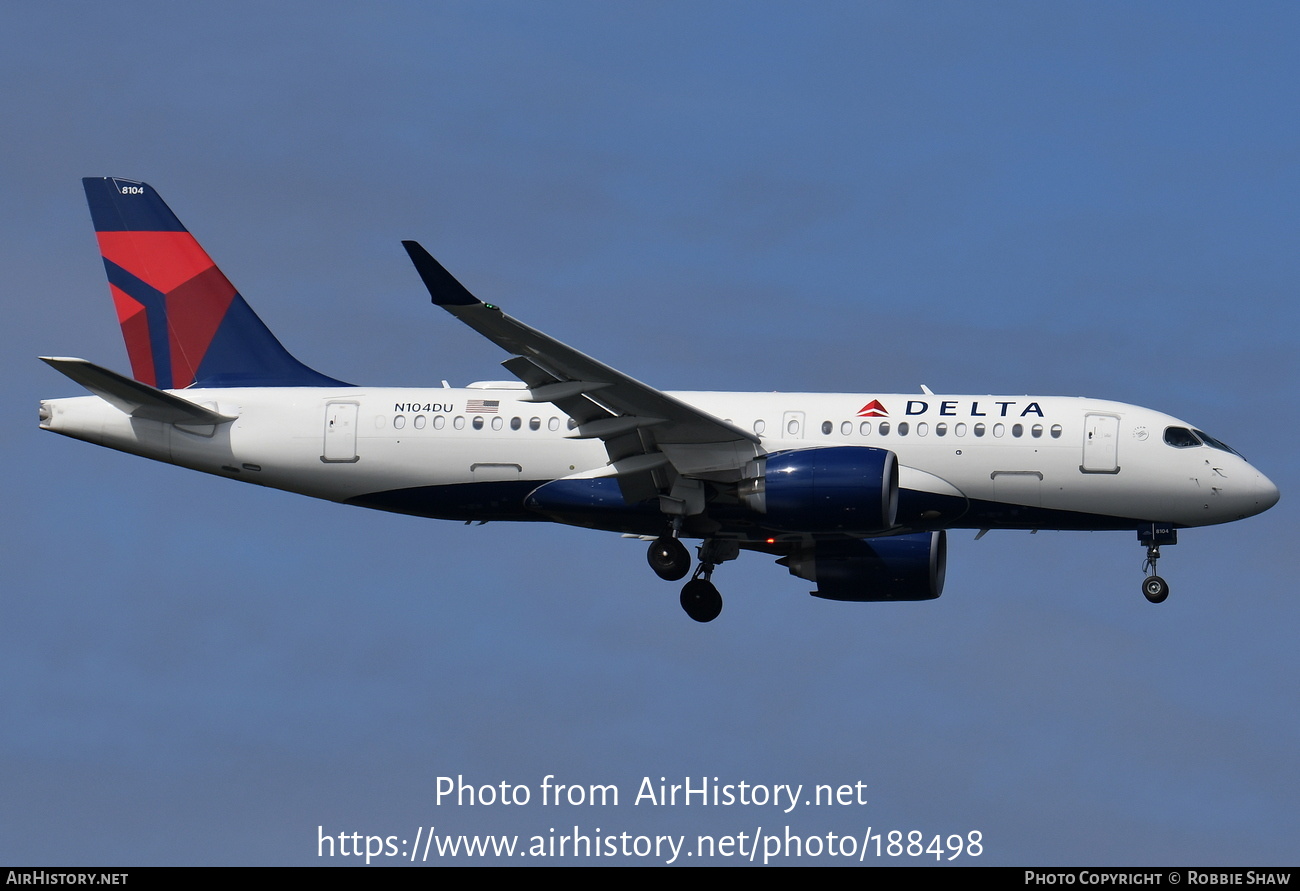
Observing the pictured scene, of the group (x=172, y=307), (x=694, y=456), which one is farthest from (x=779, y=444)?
(x=172, y=307)

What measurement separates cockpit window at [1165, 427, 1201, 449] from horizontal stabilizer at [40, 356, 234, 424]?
20.1m

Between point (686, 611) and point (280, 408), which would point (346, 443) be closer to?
point (280, 408)

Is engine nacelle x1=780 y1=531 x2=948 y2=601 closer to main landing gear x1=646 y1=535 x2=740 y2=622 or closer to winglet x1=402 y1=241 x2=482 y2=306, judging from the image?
main landing gear x1=646 y1=535 x2=740 y2=622

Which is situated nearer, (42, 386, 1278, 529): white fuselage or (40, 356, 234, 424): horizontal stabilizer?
(42, 386, 1278, 529): white fuselage

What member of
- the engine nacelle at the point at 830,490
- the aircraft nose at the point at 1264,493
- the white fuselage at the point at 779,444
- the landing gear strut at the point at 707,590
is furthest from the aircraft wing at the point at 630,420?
the aircraft nose at the point at 1264,493

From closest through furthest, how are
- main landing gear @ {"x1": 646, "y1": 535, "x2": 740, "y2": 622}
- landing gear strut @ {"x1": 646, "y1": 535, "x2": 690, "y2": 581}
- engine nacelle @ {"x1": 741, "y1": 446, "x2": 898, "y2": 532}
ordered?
1. engine nacelle @ {"x1": 741, "y1": 446, "x2": 898, "y2": 532}
2. landing gear strut @ {"x1": 646, "y1": 535, "x2": 690, "y2": 581}
3. main landing gear @ {"x1": 646, "y1": 535, "x2": 740, "y2": 622}

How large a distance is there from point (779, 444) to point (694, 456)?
2.01 m

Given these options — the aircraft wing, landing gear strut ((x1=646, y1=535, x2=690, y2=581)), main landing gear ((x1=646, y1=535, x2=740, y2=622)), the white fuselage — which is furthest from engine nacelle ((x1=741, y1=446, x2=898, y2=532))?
main landing gear ((x1=646, y1=535, x2=740, y2=622))

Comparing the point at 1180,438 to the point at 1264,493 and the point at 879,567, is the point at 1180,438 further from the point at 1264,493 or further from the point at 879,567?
the point at 879,567

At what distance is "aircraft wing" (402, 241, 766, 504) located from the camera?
33438 millimetres

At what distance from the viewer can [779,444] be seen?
37344 mm

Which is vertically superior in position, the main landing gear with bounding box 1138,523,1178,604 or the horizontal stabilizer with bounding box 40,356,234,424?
the horizontal stabilizer with bounding box 40,356,234,424

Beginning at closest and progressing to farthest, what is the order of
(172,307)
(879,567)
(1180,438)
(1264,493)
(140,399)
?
(1264,493)
(1180,438)
(140,399)
(879,567)
(172,307)

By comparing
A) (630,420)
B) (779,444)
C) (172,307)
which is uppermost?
(172,307)
